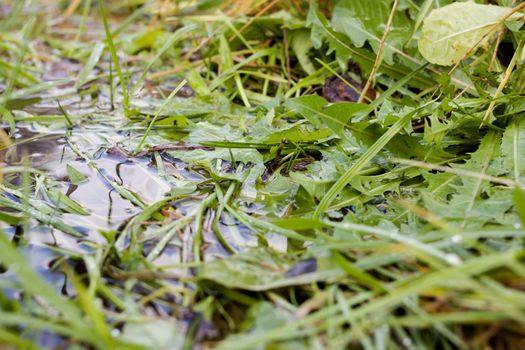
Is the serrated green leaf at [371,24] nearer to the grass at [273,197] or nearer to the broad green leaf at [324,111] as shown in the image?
the grass at [273,197]

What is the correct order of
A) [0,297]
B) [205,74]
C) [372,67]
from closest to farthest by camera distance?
1. [0,297]
2. [372,67]
3. [205,74]

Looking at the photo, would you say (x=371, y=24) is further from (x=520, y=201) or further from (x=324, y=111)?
(x=520, y=201)

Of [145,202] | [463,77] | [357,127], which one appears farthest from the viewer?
[463,77]

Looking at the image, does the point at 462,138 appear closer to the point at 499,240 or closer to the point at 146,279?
the point at 499,240

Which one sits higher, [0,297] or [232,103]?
[0,297]

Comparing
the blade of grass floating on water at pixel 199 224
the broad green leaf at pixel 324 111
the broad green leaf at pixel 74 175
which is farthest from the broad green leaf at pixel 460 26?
the broad green leaf at pixel 74 175

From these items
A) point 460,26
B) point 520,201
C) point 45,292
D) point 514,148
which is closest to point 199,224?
point 45,292

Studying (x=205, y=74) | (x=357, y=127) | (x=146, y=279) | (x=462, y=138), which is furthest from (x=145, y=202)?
(x=205, y=74)
